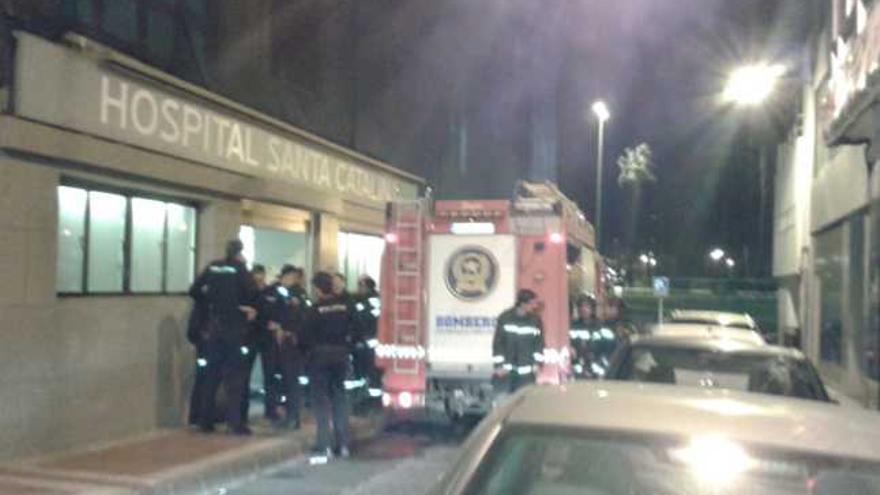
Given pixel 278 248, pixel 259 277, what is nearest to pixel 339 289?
pixel 259 277

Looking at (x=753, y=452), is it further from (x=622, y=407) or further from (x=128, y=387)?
(x=128, y=387)

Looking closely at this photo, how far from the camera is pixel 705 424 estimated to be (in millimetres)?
3475

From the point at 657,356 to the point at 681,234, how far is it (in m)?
53.0

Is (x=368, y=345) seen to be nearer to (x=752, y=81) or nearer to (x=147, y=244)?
(x=147, y=244)

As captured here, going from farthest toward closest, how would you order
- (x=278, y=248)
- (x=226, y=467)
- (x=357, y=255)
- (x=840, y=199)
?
(x=840, y=199), (x=357, y=255), (x=278, y=248), (x=226, y=467)

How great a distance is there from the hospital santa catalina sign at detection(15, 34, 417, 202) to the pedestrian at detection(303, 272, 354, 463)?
7.44 ft

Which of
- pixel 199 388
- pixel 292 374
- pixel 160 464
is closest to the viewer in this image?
pixel 160 464

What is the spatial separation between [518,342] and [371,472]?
2.02 m

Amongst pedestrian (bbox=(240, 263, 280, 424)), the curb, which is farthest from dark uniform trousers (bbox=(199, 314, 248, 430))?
the curb

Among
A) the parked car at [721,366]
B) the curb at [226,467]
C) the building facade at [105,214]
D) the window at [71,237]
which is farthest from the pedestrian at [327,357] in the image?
the parked car at [721,366]

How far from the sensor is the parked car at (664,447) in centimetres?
324

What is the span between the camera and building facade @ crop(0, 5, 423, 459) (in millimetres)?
9875

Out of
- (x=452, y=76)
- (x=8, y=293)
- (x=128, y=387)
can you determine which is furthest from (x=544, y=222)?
(x=452, y=76)

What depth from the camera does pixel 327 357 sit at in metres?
11.6
